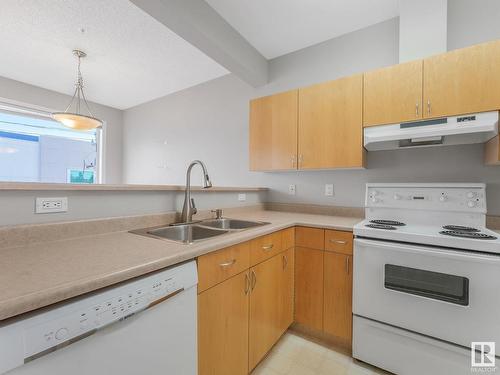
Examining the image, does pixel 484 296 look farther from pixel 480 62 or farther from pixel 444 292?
pixel 480 62

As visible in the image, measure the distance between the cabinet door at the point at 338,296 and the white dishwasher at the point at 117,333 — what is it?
1.10 metres

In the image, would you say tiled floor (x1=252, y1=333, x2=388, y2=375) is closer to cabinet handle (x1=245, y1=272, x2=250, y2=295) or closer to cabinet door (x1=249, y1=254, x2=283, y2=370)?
cabinet door (x1=249, y1=254, x2=283, y2=370)

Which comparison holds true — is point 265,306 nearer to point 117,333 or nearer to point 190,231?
point 190,231

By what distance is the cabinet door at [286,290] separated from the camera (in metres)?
1.68

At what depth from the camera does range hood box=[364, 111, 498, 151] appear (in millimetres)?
1399

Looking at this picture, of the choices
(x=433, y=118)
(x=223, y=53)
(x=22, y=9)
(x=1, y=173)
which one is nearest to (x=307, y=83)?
(x=223, y=53)

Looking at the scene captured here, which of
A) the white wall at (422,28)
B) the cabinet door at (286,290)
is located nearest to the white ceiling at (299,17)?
the white wall at (422,28)

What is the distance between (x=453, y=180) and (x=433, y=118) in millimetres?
573

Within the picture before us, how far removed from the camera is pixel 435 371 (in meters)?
1.29

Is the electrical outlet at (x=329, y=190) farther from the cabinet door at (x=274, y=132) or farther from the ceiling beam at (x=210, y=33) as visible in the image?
the ceiling beam at (x=210, y=33)

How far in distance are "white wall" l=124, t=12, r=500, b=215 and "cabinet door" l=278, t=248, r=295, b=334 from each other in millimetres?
832

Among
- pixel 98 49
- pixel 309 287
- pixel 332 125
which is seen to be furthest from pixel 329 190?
pixel 98 49

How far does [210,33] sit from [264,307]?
213 centimetres

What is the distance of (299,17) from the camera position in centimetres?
203
